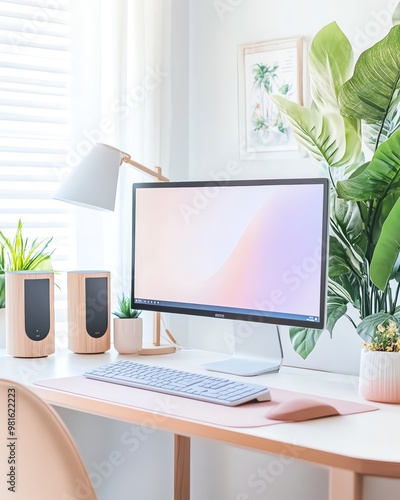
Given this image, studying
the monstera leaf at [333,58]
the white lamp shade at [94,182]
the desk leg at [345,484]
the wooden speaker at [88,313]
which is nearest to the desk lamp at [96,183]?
the white lamp shade at [94,182]

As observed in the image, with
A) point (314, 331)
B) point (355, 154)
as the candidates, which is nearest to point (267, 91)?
point (355, 154)

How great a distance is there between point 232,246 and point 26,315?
565 millimetres

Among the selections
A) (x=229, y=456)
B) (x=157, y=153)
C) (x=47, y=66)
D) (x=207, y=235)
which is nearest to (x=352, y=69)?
(x=207, y=235)

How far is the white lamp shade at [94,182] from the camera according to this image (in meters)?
2.15

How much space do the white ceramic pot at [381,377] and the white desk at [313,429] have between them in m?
0.03

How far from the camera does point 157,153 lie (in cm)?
261

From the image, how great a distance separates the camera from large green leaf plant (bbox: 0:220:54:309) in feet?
7.55

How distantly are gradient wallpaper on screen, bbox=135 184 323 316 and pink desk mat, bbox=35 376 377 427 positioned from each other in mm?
263

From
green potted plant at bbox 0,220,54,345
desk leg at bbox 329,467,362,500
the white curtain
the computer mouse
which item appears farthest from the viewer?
the white curtain

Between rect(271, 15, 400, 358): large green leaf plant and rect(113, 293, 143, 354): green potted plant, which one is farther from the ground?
rect(271, 15, 400, 358): large green leaf plant

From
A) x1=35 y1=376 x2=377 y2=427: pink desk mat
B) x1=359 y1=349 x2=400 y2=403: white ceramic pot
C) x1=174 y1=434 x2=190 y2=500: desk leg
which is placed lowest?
x1=174 y1=434 x2=190 y2=500: desk leg

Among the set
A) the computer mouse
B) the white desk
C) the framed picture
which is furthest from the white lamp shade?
the computer mouse

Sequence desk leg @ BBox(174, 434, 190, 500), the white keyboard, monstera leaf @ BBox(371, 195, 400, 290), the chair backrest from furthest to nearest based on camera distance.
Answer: desk leg @ BBox(174, 434, 190, 500) → monstera leaf @ BBox(371, 195, 400, 290) → the white keyboard → the chair backrest

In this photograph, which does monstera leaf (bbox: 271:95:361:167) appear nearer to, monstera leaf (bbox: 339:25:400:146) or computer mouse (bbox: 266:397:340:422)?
monstera leaf (bbox: 339:25:400:146)
